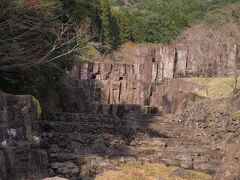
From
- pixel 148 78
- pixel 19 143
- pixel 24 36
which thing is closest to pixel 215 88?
→ pixel 148 78

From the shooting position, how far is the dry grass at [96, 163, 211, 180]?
12.3 m

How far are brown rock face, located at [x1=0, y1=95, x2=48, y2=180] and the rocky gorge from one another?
0.9 inches

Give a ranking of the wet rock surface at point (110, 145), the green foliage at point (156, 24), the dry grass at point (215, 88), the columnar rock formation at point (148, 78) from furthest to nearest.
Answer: the green foliage at point (156, 24)
the columnar rock formation at point (148, 78)
the dry grass at point (215, 88)
the wet rock surface at point (110, 145)

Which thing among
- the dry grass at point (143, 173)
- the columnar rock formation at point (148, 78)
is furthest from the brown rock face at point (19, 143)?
the columnar rock formation at point (148, 78)

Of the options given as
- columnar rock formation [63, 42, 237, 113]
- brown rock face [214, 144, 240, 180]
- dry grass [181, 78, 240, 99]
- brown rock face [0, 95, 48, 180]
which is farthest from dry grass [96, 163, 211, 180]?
dry grass [181, 78, 240, 99]

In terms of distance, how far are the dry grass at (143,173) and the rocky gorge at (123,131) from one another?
40 centimetres

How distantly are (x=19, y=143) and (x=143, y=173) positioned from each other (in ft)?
11.0

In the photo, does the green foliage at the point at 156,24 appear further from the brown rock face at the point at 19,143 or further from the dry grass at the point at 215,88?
the brown rock face at the point at 19,143

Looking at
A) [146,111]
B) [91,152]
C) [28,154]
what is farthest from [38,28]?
[146,111]

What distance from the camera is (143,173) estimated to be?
12.8 m

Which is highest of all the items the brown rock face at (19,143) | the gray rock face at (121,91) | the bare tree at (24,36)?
the bare tree at (24,36)

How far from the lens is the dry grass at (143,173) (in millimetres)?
12273

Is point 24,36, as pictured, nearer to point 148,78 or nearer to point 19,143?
point 19,143

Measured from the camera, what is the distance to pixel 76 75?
4106 centimetres
